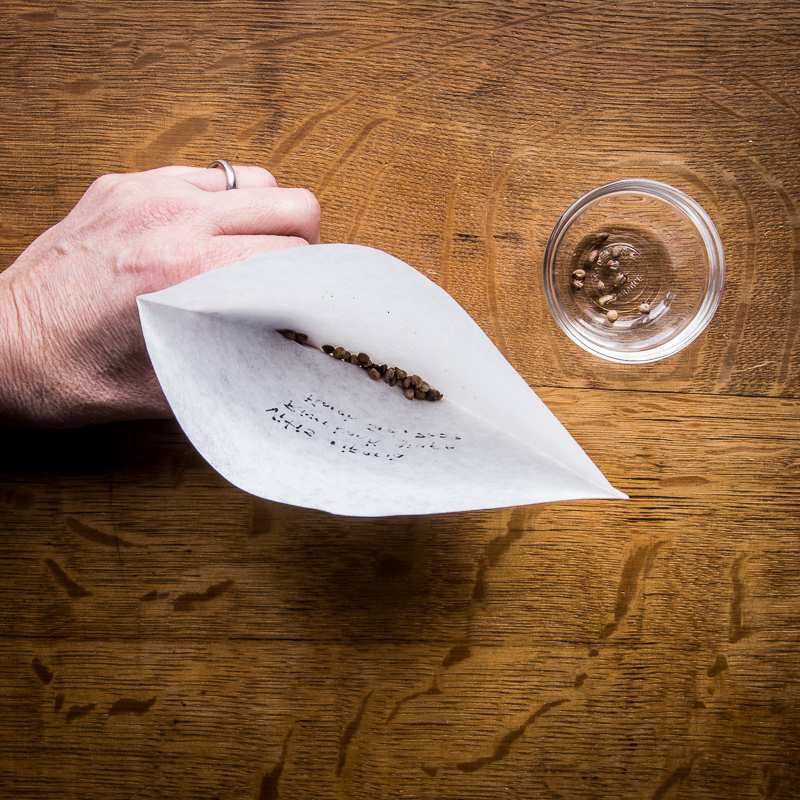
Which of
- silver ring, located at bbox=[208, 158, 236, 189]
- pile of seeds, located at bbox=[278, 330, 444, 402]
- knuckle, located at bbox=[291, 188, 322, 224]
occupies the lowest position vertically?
pile of seeds, located at bbox=[278, 330, 444, 402]

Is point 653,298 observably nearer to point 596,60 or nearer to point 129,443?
point 596,60

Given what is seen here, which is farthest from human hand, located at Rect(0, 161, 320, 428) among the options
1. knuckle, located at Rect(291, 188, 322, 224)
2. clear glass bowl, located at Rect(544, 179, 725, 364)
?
clear glass bowl, located at Rect(544, 179, 725, 364)

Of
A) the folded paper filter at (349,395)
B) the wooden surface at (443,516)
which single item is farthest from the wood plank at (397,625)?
the folded paper filter at (349,395)

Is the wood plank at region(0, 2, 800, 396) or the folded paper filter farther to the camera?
the wood plank at region(0, 2, 800, 396)

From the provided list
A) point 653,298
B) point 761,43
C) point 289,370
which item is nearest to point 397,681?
point 289,370

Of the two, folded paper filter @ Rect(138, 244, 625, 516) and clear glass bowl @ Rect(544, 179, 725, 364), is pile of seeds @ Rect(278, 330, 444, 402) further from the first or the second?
clear glass bowl @ Rect(544, 179, 725, 364)

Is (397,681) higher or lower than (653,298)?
lower

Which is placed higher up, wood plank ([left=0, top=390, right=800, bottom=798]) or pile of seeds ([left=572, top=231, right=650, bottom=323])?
pile of seeds ([left=572, top=231, right=650, bottom=323])
